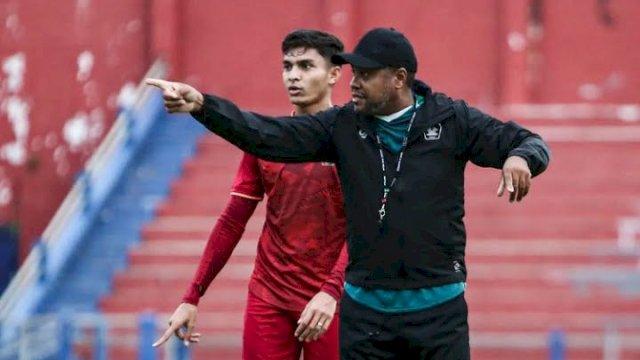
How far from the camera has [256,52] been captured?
17.3 m

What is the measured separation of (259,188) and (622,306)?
7.42 metres

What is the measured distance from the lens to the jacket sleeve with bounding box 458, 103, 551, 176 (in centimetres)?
564

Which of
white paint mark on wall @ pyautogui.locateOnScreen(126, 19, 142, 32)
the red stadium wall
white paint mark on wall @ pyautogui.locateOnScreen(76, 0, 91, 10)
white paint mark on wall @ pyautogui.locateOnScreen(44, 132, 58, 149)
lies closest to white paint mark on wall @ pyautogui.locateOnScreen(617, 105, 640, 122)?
the red stadium wall

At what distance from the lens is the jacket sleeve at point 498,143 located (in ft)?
18.5

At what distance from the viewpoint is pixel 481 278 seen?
14148 mm

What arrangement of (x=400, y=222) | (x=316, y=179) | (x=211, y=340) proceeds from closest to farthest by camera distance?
(x=400, y=222)
(x=316, y=179)
(x=211, y=340)

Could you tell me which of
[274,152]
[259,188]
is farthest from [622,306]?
[274,152]

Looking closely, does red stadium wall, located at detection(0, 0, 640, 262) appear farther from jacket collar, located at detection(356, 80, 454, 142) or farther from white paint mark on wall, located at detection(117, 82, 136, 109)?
jacket collar, located at detection(356, 80, 454, 142)

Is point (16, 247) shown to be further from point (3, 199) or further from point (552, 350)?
point (552, 350)

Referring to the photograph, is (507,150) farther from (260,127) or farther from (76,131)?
(76,131)

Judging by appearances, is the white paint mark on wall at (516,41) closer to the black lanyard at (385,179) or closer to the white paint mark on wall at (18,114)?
the white paint mark on wall at (18,114)

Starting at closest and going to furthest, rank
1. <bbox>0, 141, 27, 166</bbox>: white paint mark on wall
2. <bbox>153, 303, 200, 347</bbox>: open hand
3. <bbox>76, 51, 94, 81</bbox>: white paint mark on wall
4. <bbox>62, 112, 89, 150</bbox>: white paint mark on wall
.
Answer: <bbox>153, 303, 200, 347</bbox>: open hand < <bbox>0, 141, 27, 166</bbox>: white paint mark on wall < <bbox>62, 112, 89, 150</bbox>: white paint mark on wall < <bbox>76, 51, 94, 81</bbox>: white paint mark on wall

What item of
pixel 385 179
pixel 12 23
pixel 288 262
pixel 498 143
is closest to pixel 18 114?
pixel 12 23

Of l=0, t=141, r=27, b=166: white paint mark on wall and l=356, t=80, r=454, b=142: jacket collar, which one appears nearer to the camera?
l=356, t=80, r=454, b=142: jacket collar
